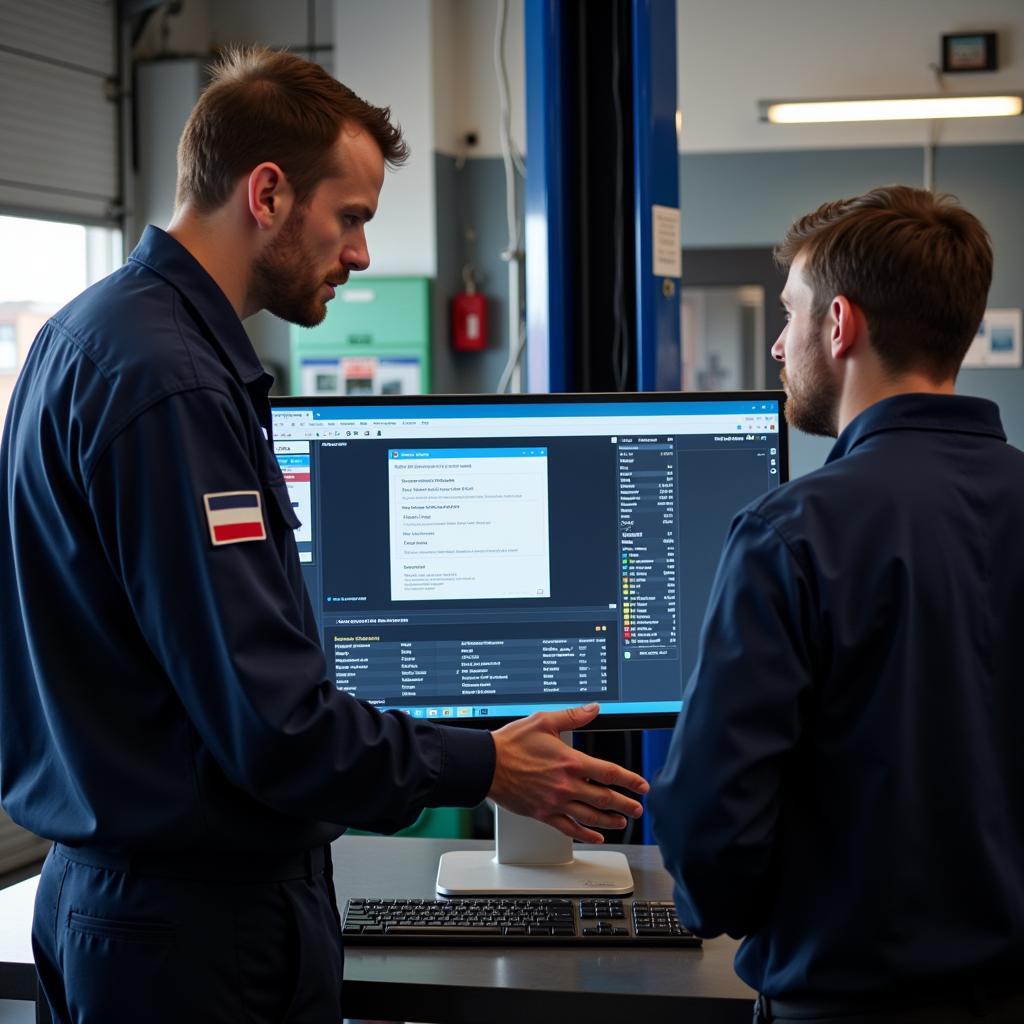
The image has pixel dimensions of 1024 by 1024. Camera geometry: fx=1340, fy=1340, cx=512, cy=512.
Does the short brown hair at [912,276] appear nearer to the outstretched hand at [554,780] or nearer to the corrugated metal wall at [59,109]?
the outstretched hand at [554,780]

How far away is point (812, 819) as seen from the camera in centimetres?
117

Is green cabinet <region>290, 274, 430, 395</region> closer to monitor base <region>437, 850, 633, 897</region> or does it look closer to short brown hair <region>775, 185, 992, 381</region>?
monitor base <region>437, 850, 633, 897</region>

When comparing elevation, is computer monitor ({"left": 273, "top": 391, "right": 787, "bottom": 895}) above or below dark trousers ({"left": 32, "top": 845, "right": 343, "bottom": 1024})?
above

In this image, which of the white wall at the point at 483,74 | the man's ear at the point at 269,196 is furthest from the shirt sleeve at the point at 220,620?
the white wall at the point at 483,74

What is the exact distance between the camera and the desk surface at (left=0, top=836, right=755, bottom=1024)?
1.37 m

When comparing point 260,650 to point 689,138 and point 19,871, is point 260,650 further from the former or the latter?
point 689,138

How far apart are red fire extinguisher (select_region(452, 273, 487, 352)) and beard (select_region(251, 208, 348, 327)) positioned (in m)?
4.35

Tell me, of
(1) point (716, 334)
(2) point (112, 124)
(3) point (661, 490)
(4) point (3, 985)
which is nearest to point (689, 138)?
(1) point (716, 334)

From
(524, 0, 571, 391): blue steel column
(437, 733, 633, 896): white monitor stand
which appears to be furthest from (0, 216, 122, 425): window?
(437, 733, 633, 896): white monitor stand

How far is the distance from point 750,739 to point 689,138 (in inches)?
197

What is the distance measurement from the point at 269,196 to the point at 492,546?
53 centimetres

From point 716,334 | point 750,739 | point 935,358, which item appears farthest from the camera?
point 716,334

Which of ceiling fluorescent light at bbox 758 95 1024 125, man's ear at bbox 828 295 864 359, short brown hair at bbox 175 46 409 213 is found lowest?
man's ear at bbox 828 295 864 359

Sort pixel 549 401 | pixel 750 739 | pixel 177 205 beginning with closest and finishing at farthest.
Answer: pixel 750 739 < pixel 177 205 < pixel 549 401
